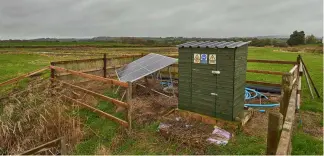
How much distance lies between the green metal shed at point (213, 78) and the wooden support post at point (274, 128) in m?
2.80

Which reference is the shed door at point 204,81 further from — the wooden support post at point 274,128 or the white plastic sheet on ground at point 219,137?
the wooden support post at point 274,128

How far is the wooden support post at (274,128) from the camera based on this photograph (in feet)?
7.30

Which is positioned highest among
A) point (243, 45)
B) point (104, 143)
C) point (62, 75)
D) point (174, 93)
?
point (243, 45)

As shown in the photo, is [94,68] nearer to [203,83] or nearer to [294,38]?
[203,83]

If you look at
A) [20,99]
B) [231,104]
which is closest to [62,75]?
[20,99]

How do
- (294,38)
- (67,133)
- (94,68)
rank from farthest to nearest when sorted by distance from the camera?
(294,38), (94,68), (67,133)

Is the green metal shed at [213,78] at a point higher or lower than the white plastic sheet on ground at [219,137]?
higher

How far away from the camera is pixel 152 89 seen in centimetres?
835

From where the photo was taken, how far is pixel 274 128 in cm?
231

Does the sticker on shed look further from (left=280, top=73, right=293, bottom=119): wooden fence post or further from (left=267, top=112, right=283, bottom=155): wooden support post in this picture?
(left=267, top=112, right=283, bottom=155): wooden support post

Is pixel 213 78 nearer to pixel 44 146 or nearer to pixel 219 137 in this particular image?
pixel 219 137

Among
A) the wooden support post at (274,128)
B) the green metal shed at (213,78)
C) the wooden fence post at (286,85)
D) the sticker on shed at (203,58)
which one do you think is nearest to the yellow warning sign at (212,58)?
the green metal shed at (213,78)

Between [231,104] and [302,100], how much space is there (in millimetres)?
4006

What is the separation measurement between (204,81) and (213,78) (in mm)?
237
